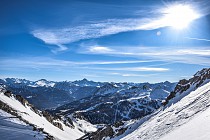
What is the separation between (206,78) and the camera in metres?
65.7

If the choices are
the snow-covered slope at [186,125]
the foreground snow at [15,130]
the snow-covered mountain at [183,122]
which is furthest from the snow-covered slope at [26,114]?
the snow-covered slope at [186,125]

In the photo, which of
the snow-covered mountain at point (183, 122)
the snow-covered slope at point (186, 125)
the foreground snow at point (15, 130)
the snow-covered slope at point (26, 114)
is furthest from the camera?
the snow-covered slope at point (26, 114)

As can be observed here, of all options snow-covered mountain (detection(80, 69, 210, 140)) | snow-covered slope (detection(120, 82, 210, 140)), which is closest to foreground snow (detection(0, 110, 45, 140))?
snow-covered mountain (detection(80, 69, 210, 140))

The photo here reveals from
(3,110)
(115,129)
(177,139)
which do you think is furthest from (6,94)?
(177,139)

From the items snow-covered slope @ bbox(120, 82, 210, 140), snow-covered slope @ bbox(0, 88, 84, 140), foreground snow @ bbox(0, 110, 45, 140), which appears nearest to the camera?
snow-covered slope @ bbox(120, 82, 210, 140)

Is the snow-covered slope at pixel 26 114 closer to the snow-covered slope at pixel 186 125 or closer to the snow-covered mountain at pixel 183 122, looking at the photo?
the snow-covered mountain at pixel 183 122

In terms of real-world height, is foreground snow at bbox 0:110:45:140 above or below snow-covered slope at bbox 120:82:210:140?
below

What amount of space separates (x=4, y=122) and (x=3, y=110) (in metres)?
10.9

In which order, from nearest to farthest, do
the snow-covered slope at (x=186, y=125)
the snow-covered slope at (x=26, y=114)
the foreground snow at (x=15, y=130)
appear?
the snow-covered slope at (x=186, y=125) < the foreground snow at (x=15, y=130) < the snow-covered slope at (x=26, y=114)

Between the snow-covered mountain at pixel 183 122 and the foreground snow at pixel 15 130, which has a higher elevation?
the snow-covered mountain at pixel 183 122

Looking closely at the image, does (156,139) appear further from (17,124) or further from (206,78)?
(17,124)

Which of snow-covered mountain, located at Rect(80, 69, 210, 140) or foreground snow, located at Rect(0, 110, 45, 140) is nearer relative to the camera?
snow-covered mountain, located at Rect(80, 69, 210, 140)

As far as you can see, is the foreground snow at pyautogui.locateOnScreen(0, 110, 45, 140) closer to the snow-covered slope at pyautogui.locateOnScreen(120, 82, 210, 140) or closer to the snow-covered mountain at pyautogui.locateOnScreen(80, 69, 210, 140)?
the snow-covered mountain at pyautogui.locateOnScreen(80, 69, 210, 140)

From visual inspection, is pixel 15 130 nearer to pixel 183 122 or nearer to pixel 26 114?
pixel 26 114
